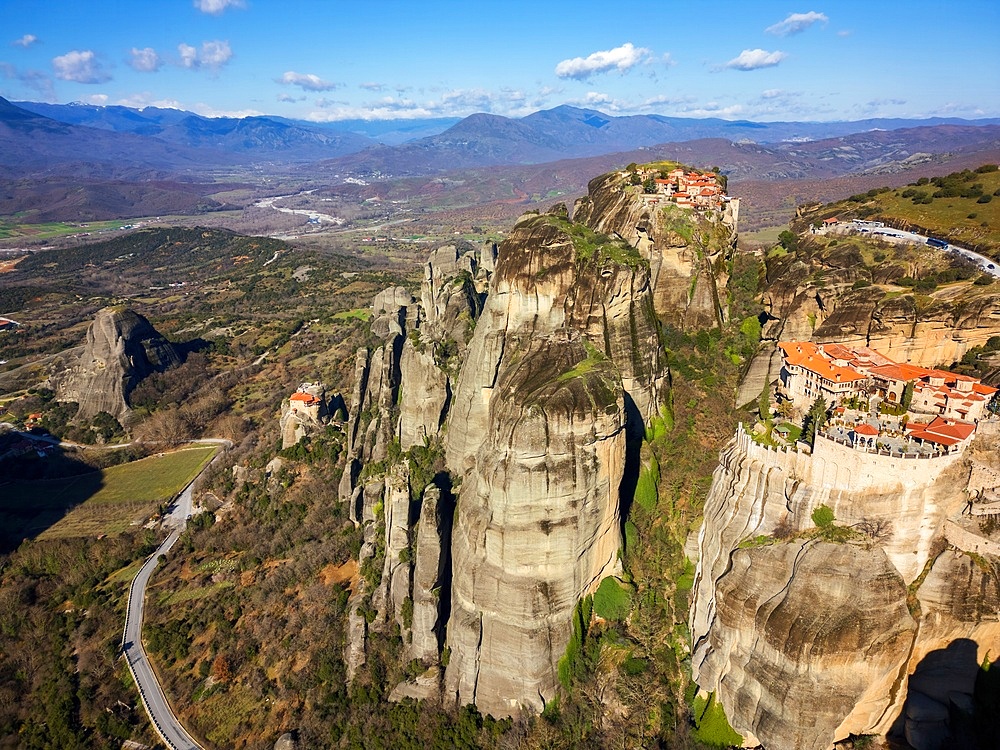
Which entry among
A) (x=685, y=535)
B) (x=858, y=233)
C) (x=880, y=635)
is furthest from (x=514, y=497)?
(x=858, y=233)

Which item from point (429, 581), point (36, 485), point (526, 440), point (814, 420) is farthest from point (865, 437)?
point (36, 485)

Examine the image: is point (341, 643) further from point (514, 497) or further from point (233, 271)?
point (233, 271)

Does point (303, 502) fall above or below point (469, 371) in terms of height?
below

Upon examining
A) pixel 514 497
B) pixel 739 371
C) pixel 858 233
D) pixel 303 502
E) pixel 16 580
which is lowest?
pixel 16 580

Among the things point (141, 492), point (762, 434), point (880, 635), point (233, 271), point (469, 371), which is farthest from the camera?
point (233, 271)

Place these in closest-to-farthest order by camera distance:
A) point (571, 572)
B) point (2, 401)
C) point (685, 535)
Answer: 1. point (571, 572)
2. point (685, 535)
3. point (2, 401)

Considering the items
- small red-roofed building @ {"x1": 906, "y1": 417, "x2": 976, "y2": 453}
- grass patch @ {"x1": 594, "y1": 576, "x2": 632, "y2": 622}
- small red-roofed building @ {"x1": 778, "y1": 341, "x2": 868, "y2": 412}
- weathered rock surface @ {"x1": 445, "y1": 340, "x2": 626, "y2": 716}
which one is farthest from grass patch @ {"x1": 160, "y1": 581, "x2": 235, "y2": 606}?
small red-roofed building @ {"x1": 906, "y1": 417, "x2": 976, "y2": 453}

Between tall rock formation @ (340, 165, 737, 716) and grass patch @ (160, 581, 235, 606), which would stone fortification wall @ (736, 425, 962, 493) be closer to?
tall rock formation @ (340, 165, 737, 716)
